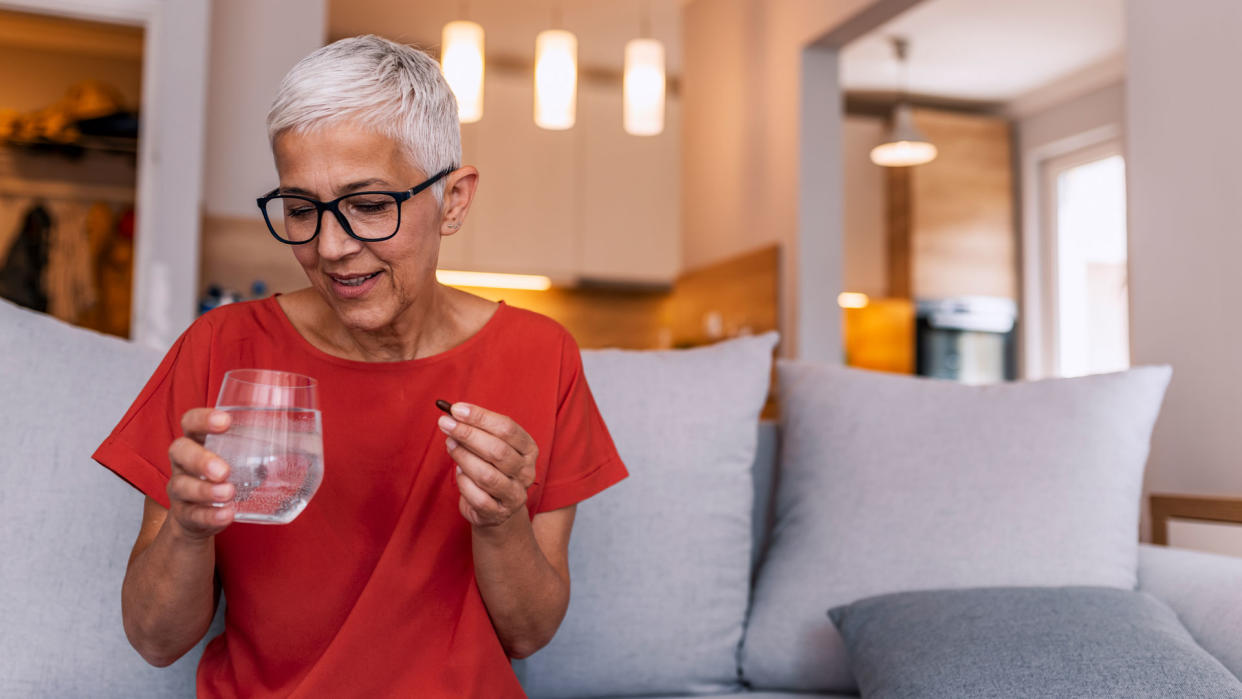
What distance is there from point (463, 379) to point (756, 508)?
81 cm

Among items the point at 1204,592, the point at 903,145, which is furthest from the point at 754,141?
the point at 1204,592

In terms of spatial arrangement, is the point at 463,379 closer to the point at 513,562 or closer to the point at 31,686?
the point at 513,562

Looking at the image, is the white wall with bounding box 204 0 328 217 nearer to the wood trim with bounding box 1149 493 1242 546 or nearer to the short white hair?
the short white hair

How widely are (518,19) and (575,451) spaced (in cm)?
449

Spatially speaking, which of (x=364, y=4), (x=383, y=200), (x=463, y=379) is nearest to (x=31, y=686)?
(x=463, y=379)

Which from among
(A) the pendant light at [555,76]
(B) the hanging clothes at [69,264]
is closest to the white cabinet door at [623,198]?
(A) the pendant light at [555,76]

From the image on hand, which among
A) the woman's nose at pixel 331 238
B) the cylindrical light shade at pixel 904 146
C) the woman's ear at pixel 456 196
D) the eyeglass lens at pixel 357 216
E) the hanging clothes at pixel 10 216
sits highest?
the cylindrical light shade at pixel 904 146

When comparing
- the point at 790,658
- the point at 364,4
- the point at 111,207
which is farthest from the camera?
the point at 364,4

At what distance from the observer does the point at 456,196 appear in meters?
1.19

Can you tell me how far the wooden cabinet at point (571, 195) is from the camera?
5691mm

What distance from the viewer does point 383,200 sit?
106cm

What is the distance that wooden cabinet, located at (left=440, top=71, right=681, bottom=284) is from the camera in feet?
18.7

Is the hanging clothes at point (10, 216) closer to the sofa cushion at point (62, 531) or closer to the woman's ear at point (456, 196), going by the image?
the sofa cushion at point (62, 531)

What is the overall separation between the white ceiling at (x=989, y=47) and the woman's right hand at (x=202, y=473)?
4.19m
